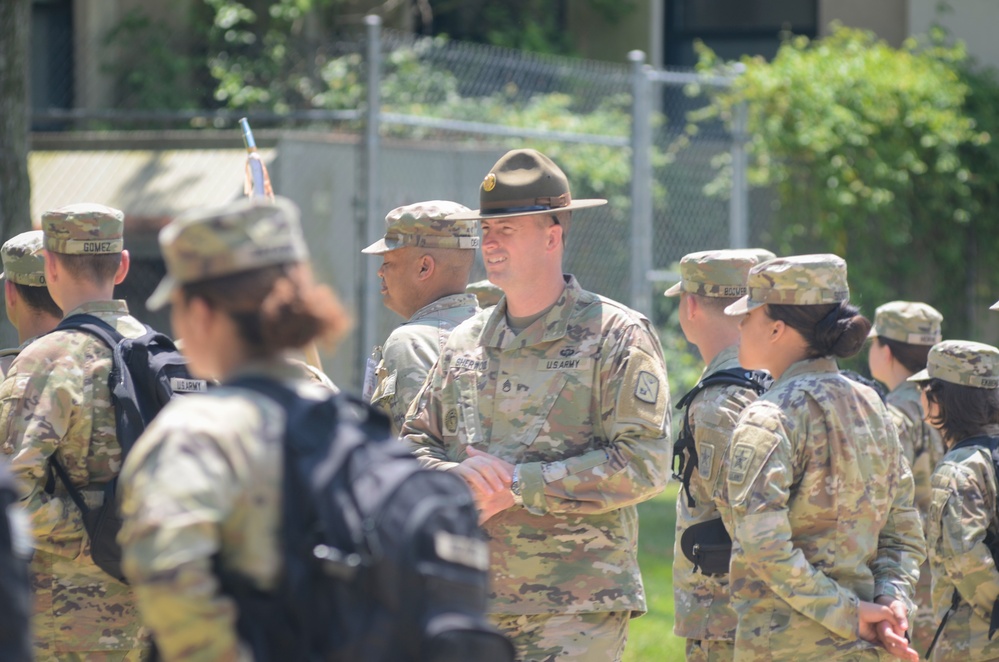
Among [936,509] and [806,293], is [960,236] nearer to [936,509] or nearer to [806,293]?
[936,509]

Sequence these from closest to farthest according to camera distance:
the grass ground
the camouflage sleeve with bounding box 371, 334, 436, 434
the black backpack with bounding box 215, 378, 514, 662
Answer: the black backpack with bounding box 215, 378, 514, 662 < the camouflage sleeve with bounding box 371, 334, 436, 434 < the grass ground

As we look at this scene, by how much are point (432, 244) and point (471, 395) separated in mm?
952

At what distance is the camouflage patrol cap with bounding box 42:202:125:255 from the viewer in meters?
4.69

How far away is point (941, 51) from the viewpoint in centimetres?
1310

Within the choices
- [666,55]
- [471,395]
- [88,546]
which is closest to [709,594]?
[471,395]

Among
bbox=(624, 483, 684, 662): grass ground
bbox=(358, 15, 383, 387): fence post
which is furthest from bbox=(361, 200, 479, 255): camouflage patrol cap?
bbox=(358, 15, 383, 387): fence post

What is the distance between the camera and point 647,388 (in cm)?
417

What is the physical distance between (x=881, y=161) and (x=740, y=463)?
884cm

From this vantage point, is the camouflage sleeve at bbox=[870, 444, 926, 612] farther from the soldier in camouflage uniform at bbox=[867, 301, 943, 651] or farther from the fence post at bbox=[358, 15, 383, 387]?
the fence post at bbox=[358, 15, 383, 387]

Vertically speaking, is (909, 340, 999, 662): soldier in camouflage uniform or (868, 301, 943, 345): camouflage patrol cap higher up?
(868, 301, 943, 345): camouflage patrol cap

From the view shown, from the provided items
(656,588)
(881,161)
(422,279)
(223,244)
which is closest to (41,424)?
(422,279)

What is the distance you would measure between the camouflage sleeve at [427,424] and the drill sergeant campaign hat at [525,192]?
557 millimetres

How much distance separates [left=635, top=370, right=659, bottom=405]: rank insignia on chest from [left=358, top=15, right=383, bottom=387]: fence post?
15.3 ft

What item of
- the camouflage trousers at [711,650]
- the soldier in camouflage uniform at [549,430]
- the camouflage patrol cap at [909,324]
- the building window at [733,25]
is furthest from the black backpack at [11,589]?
the building window at [733,25]
